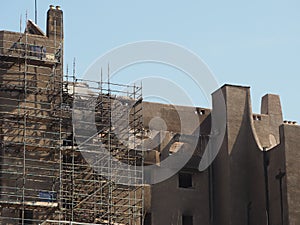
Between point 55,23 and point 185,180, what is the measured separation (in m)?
10.8

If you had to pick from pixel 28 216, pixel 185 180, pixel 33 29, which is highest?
pixel 33 29

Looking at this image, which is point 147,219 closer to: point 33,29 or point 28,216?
point 28,216

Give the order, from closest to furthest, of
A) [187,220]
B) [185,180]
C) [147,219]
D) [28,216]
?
1. [28,216]
2. [147,219]
3. [187,220]
4. [185,180]

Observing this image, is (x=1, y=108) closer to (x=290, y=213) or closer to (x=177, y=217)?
(x=177, y=217)

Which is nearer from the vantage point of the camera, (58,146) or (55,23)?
(58,146)

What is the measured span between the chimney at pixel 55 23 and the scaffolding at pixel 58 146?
56 centimetres

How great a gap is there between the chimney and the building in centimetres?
5

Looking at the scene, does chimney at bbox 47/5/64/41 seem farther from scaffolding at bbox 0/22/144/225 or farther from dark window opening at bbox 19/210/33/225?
dark window opening at bbox 19/210/33/225

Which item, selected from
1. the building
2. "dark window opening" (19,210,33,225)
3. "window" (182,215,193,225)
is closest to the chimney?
the building

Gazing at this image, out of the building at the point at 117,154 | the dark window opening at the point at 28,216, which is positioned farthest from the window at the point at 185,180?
the dark window opening at the point at 28,216

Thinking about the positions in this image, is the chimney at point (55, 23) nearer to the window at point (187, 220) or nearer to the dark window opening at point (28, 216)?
the dark window opening at point (28, 216)

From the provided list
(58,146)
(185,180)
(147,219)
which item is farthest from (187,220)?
(58,146)

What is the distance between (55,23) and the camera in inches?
1759

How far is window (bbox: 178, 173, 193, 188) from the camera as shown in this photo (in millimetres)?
47500
